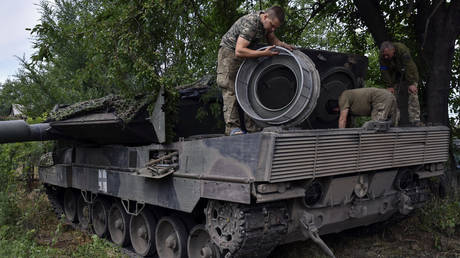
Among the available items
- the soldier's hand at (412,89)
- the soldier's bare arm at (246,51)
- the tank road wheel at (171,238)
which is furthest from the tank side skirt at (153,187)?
the soldier's hand at (412,89)

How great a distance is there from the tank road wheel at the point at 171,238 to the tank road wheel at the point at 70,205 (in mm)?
3402

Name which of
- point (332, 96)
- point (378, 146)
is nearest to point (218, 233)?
point (378, 146)

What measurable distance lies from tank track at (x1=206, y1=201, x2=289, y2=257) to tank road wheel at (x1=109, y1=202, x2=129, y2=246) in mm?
2700

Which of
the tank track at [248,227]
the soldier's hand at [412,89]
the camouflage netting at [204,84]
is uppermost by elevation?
the camouflage netting at [204,84]

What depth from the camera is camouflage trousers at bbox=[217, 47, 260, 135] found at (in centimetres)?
515

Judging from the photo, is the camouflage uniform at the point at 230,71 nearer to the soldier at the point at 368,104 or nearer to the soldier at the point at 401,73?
the soldier at the point at 368,104

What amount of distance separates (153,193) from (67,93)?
10.3 meters

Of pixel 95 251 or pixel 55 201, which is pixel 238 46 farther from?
pixel 55 201

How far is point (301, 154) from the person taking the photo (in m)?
4.26

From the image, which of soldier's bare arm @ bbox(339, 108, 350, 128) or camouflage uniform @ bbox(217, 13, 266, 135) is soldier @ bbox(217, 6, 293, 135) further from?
soldier's bare arm @ bbox(339, 108, 350, 128)

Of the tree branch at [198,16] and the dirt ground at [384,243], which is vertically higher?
the tree branch at [198,16]

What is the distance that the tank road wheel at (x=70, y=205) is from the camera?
29.2ft

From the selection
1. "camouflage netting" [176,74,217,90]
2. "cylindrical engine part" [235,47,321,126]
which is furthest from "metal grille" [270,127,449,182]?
"camouflage netting" [176,74,217,90]

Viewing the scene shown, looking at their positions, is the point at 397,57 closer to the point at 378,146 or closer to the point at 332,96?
the point at 332,96
